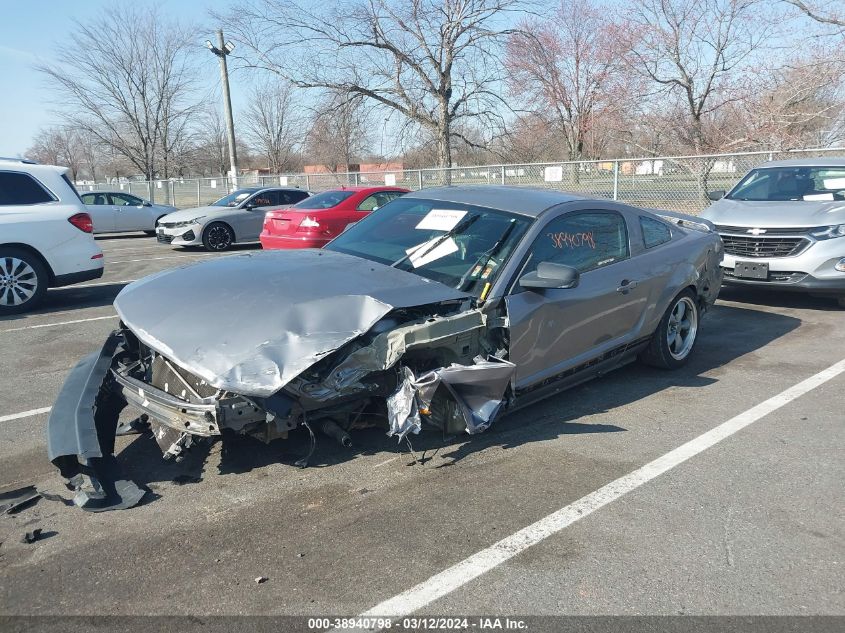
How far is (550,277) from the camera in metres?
4.15

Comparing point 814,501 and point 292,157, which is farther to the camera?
point 292,157

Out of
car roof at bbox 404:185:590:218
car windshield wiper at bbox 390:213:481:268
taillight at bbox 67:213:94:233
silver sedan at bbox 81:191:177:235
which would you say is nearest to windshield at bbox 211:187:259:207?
silver sedan at bbox 81:191:177:235

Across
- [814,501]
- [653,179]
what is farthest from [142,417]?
[653,179]

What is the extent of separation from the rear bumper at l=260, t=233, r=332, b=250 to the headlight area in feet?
23.5

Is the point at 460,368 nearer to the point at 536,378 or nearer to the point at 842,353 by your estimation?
the point at 536,378

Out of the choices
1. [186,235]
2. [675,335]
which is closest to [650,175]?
[675,335]

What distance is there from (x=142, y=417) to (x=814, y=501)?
13.3ft

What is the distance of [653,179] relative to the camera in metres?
15.0

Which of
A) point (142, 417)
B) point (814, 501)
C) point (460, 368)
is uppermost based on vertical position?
point (460, 368)

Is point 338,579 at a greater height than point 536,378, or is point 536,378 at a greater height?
point 536,378

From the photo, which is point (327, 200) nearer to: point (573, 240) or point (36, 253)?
point (36, 253)

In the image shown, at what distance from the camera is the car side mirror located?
4.14 m

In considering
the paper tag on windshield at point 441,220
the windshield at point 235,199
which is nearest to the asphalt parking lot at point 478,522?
the paper tag on windshield at point 441,220

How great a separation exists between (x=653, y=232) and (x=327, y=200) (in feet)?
25.7
